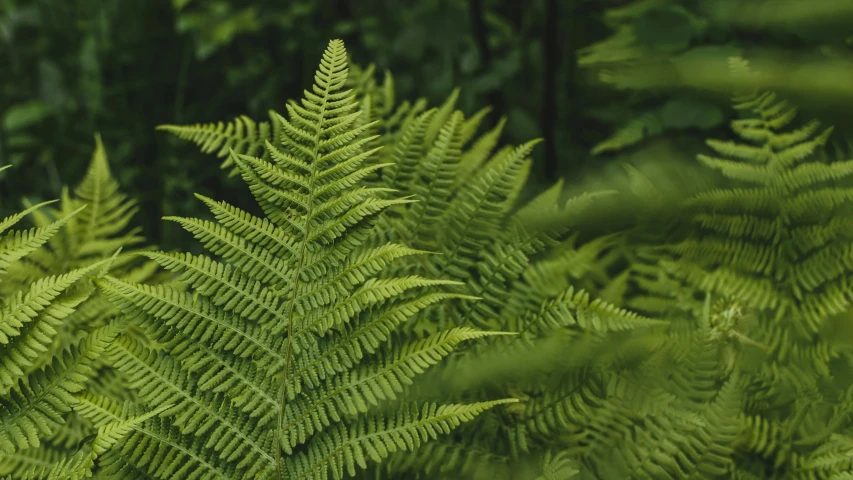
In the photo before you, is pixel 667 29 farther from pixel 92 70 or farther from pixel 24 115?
pixel 24 115

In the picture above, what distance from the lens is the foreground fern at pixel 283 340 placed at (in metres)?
0.78

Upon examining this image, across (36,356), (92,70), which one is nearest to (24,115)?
(92,70)

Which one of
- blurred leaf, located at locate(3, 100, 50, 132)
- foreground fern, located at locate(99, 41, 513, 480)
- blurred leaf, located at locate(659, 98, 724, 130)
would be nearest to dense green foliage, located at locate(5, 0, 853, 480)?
foreground fern, located at locate(99, 41, 513, 480)

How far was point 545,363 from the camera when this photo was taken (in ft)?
2.59

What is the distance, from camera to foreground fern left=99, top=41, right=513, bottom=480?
2.55 feet

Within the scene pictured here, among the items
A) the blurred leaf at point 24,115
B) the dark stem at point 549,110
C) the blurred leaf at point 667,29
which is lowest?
the dark stem at point 549,110

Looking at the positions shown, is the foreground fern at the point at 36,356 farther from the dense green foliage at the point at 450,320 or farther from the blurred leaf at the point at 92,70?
the blurred leaf at the point at 92,70

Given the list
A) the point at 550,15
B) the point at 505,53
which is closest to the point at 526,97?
the point at 505,53

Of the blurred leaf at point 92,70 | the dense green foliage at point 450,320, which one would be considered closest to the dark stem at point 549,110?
the dense green foliage at point 450,320

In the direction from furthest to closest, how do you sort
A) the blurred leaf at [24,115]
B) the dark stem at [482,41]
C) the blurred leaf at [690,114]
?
the blurred leaf at [24,115]
the dark stem at [482,41]
the blurred leaf at [690,114]

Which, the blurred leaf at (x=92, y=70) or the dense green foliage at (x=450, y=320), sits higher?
the blurred leaf at (x=92, y=70)

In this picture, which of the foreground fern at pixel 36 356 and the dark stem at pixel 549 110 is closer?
the foreground fern at pixel 36 356

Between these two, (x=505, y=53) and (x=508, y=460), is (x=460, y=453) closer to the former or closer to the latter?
(x=508, y=460)

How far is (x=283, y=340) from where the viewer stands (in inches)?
32.4
